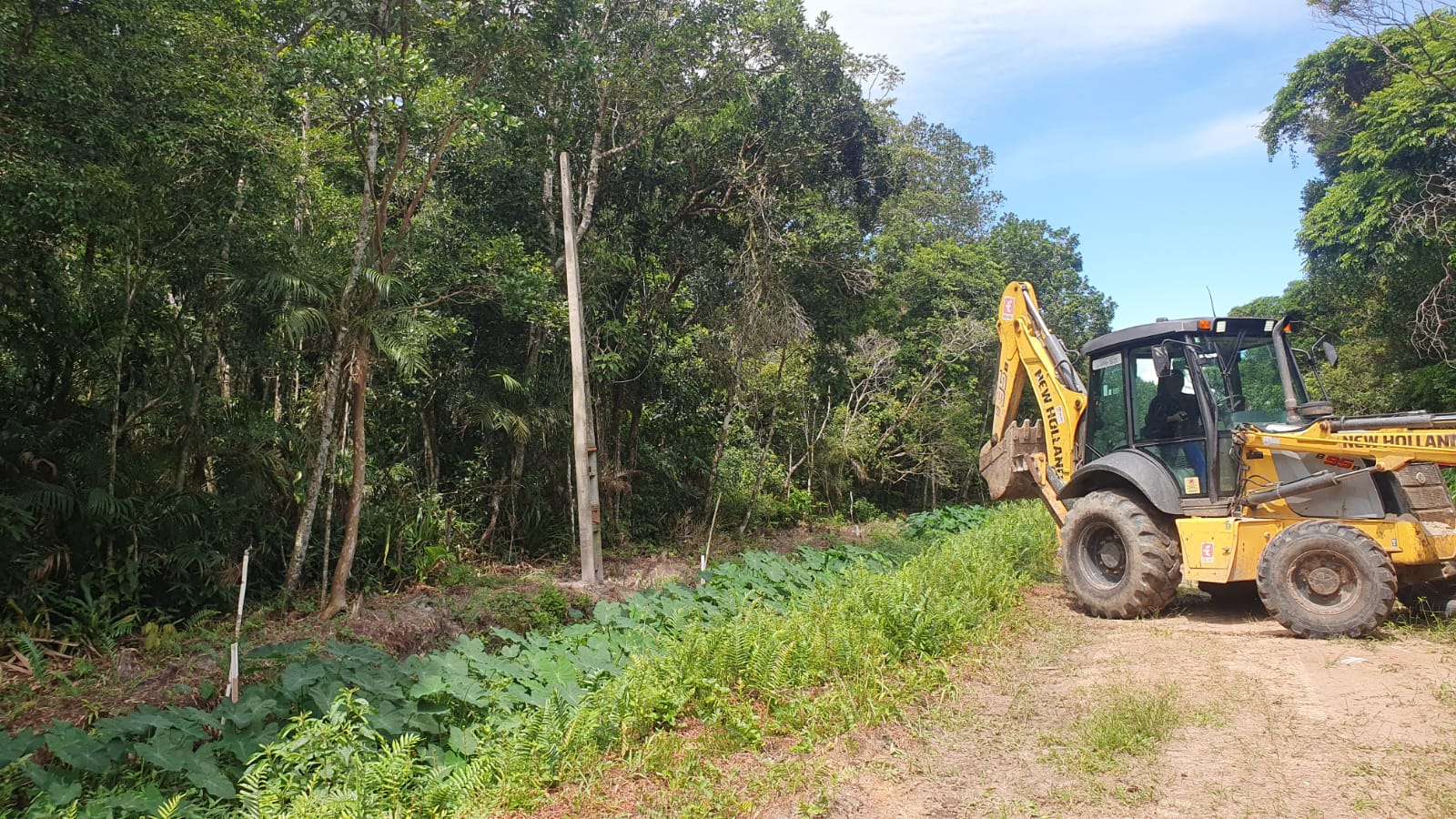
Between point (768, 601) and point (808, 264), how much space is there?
27.5 ft

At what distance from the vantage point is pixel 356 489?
847 cm

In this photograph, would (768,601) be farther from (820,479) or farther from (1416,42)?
(1416,42)

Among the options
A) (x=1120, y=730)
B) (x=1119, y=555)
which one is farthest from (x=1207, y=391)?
(x=1120, y=730)

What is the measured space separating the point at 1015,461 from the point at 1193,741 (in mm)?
5100

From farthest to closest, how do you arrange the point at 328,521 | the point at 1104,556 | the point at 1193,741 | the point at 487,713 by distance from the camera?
the point at 328,521
the point at 1104,556
the point at 487,713
the point at 1193,741

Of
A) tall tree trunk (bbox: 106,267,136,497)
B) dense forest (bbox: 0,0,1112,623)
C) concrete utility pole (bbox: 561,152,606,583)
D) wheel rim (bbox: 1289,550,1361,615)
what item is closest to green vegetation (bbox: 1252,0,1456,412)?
dense forest (bbox: 0,0,1112,623)

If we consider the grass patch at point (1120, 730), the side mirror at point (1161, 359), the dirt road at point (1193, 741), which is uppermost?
the side mirror at point (1161, 359)

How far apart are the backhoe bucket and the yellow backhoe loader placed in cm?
25

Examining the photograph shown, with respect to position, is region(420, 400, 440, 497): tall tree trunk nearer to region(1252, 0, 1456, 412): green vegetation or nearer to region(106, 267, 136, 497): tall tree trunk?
region(106, 267, 136, 497): tall tree trunk

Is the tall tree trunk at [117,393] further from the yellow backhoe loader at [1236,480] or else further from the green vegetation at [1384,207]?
the green vegetation at [1384,207]

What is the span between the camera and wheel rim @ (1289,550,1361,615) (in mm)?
6074

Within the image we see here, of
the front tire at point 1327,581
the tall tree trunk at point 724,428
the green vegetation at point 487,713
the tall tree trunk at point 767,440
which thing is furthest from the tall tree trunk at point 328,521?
the front tire at point 1327,581

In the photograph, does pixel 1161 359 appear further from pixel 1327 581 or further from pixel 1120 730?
pixel 1120 730

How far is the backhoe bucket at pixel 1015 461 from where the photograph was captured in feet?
30.0
